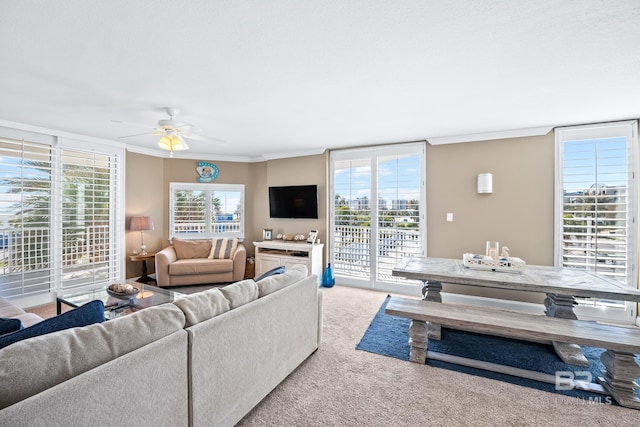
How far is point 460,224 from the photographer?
4.10m

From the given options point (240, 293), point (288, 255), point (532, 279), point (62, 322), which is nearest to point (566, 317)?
point (532, 279)

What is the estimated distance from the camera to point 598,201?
3.36 meters

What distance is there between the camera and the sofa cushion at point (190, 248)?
5.04 meters

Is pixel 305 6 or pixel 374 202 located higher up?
pixel 305 6

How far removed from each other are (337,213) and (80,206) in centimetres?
399

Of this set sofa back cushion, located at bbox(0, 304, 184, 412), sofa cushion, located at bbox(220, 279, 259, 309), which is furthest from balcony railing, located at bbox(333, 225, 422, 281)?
sofa back cushion, located at bbox(0, 304, 184, 412)

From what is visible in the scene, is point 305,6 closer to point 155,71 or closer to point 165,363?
point 155,71

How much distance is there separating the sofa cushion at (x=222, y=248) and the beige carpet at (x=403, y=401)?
313cm

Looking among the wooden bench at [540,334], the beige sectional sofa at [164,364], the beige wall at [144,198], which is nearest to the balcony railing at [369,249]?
the wooden bench at [540,334]

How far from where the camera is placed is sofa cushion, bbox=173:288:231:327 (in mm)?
1560

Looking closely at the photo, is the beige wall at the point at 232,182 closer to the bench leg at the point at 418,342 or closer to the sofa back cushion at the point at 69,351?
the bench leg at the point at 418,342

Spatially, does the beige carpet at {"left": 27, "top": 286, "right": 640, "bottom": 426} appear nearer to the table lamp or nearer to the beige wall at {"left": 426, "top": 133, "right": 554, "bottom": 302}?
the beige wall at {"left": 426, "top": 133, "right": 554, "bottom": 302}

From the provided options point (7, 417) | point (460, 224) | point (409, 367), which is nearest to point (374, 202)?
point (460, 224)

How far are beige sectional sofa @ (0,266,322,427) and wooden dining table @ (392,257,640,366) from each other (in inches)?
58.8
